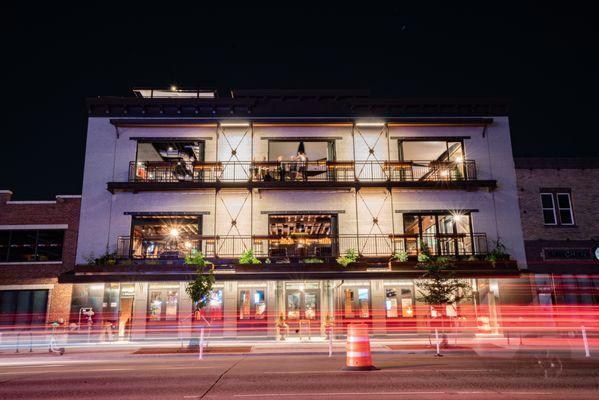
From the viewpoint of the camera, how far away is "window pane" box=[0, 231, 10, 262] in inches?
928

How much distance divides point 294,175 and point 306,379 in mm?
14989

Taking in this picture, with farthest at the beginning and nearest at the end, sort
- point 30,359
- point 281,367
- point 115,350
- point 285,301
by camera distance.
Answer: point 285,301 < point 115,350 < point 30,359 < point 281,367

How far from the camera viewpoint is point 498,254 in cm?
2241

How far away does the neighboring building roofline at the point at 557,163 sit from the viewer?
2438cm

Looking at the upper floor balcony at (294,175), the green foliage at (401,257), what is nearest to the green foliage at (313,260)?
the green foliage at (401,257)

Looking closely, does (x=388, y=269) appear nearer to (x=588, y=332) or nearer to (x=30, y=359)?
(x=588, y=332)

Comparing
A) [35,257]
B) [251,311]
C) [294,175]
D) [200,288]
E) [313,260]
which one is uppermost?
[294,175]

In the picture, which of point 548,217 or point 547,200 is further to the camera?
point 547,200

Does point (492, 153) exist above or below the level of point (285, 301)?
above

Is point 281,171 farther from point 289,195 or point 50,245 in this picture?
point 50,245

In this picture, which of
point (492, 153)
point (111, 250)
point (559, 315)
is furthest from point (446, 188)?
point (111, 250)

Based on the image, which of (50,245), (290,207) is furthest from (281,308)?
(50,245)

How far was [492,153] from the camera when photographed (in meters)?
24.9

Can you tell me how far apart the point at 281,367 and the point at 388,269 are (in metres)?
10.5
